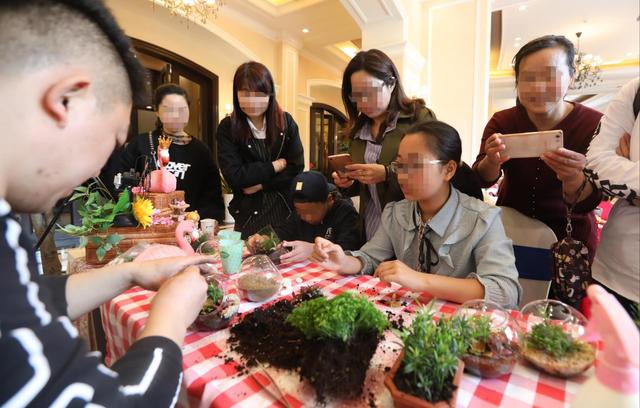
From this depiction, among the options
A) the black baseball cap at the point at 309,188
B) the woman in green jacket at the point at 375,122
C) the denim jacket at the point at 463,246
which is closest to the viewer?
the denim jacket at the point at 463,246

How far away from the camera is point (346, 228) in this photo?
2105mm

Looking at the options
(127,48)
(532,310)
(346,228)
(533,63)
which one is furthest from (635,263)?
(127,48)

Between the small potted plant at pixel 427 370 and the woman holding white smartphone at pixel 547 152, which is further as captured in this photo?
the woman holding white smartphone at pixel 547 152

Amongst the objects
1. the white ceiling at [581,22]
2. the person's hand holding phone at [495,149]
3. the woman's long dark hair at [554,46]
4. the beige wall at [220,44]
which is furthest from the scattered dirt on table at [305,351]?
the white ceiling at [581,22]

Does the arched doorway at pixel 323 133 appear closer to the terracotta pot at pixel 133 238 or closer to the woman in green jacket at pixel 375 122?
the woman in green jacket at pixel 375 122

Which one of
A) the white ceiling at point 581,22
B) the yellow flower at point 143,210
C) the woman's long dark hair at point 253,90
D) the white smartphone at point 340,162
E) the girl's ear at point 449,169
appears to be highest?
the white ceiling at point 581,22

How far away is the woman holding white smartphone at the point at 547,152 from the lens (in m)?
1.34

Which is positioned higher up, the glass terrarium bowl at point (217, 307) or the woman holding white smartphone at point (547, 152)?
the woman holding white smartphone at point (547, 152)

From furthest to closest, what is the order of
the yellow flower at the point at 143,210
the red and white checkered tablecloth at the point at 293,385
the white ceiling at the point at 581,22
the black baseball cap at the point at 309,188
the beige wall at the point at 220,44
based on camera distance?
the white ceiling at the point at 581,22 → the beige wall at the point at 220,44 → the black baseball cap at the point at 309,188 → the yellow flower at the point at 143,210 → the red and white checkered tablecloth at the point at 293,385

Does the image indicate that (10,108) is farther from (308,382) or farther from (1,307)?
(308,382)

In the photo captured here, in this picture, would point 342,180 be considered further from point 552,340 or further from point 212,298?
point 552,340

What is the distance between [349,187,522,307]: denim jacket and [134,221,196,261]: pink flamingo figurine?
78 cm

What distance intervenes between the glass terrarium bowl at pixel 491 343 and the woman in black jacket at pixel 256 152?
1583mm

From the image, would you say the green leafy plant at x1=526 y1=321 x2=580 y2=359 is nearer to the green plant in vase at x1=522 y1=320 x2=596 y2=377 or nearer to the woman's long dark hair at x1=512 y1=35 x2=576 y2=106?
the green plant in vase at x1=522 y1=320 x2=596 y2=377
